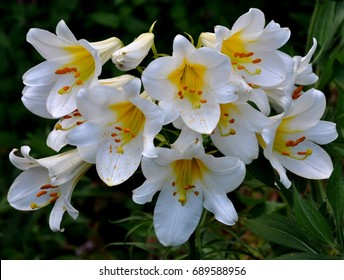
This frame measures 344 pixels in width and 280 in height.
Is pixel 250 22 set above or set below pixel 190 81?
above

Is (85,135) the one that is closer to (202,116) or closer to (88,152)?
(88,152)

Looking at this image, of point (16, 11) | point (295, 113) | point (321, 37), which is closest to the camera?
point (295, 113)

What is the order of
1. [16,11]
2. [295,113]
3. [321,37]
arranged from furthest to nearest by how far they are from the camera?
[16,11]
[321,37]
[295,113]

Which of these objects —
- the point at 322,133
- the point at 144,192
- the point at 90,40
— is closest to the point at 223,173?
the point at 144,192

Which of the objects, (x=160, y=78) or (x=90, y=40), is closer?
(x=160, y=78)

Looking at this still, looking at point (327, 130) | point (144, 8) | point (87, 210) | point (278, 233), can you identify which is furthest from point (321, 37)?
point (87, 210)

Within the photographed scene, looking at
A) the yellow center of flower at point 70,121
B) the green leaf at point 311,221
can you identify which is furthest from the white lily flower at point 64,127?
the green leaf at point 311,221

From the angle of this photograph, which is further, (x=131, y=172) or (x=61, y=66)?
(x=61, y=66)

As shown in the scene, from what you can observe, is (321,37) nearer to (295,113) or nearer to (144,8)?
(295,113)
